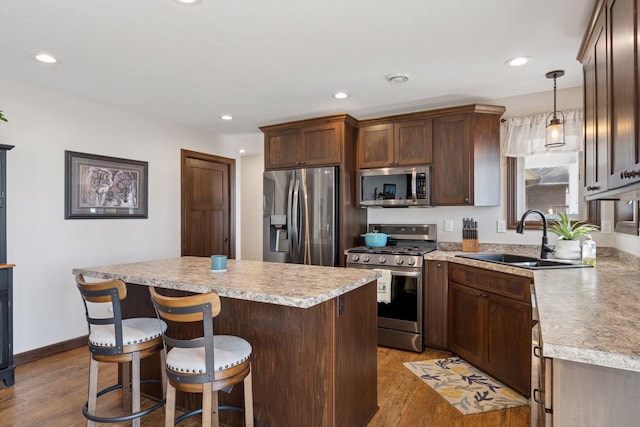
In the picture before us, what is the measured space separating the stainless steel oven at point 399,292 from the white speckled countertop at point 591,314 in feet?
4.04

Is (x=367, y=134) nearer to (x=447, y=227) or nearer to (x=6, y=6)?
(x=447, y=227)

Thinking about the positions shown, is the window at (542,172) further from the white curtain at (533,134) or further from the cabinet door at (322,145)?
the cabinet door at (322,145)

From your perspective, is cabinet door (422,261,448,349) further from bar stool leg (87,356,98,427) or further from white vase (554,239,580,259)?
bar stool leg (87,356,98,427)

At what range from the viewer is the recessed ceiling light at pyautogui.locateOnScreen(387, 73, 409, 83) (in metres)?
3.02

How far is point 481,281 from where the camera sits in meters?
2.91

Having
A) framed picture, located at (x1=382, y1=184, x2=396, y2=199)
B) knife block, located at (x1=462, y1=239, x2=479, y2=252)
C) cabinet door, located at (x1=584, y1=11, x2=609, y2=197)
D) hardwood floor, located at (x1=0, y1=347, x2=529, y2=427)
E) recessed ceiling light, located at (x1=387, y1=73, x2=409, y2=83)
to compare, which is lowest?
hardwood floor, located at (x1=0, y1=347, x2=529, y2=427)

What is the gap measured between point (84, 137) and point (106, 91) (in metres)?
0.55

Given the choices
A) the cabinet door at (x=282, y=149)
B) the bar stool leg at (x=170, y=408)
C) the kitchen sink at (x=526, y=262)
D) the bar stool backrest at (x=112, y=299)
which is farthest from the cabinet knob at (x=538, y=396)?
the cabinet door at (x=282, y=149)

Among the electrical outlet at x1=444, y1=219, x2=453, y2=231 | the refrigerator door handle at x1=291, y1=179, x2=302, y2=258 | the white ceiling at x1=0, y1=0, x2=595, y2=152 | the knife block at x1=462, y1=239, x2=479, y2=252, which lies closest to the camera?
the white ceiling at x1=0, y1=0, x2=595, y2=152

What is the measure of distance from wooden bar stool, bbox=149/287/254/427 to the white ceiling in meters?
1.58

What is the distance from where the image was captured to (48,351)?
10.9 ft

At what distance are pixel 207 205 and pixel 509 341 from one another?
3890 mm

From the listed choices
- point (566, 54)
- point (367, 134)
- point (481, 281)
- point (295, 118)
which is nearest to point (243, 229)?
point (295, 118)

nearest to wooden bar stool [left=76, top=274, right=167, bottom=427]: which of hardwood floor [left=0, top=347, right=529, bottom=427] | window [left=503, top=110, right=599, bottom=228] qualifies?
hardwood floor [left=0, top=347, right=529, bottom=427]
